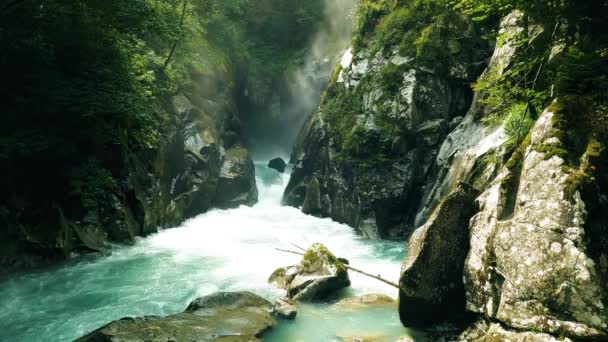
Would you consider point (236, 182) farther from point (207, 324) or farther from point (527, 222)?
point (527, 222)

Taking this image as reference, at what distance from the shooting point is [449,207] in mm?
7500

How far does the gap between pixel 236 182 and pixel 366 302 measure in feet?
57.7

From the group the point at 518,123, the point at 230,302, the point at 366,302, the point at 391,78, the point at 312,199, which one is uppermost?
the point at 391,78

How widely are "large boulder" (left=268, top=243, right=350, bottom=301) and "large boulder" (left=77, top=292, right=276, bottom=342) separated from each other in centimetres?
103

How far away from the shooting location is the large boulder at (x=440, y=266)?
285 inches

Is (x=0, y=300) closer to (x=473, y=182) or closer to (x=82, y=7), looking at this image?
(x=82, y=7)

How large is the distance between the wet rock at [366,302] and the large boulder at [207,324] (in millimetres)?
1824

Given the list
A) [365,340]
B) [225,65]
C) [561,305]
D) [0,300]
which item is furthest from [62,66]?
[225,65]

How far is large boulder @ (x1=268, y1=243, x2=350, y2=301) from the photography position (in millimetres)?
9750

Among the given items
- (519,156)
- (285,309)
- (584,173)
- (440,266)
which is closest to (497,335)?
(440,266)

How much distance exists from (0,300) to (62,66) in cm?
722

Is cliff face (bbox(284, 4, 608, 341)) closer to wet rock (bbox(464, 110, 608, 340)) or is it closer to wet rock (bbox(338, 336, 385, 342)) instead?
wet rock (bbox(464, 110, 608, 340))

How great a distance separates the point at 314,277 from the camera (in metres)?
10.0

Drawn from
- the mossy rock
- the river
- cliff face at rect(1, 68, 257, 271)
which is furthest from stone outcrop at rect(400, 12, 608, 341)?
cliff face at rect(1, 68, 257, 271)
